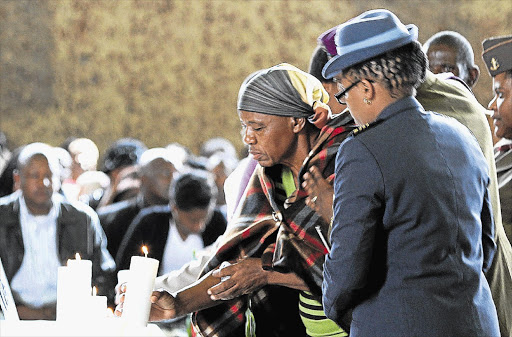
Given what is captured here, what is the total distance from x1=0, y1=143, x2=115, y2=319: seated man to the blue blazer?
314 centimetres

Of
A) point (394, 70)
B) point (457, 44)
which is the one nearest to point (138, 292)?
point (394, 70)

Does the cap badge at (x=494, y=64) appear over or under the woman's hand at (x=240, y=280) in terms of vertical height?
over

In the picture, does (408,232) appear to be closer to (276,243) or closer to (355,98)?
(355,98)

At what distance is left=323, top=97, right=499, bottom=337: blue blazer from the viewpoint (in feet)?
6.56

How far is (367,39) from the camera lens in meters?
2.12

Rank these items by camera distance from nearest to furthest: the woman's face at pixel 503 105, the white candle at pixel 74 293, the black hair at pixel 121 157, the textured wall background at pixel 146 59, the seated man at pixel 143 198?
the white candle at pixel 74 293
the woman's face at pixel 503 105
the seated man at pixel 143 198
the black hair at pixel 121 157
the textured wall background at pixel 146 59

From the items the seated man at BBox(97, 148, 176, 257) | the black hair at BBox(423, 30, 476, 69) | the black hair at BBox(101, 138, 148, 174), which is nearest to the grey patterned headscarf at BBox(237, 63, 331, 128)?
the black hair at BBox(423, 30, 476, 69)

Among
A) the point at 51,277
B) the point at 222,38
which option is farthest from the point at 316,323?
the point at 222,38

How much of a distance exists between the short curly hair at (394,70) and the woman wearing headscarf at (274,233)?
21.3 inches

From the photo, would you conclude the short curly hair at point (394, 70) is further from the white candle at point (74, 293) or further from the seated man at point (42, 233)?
the seated man at point (42, 233)

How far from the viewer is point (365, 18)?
2.20 meters

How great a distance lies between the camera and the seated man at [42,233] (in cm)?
497

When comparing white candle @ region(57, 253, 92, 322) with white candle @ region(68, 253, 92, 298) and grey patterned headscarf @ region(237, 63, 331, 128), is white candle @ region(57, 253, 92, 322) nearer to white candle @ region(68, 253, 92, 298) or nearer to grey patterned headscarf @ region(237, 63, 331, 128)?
white candle @ region(68, 253, 92, 298)

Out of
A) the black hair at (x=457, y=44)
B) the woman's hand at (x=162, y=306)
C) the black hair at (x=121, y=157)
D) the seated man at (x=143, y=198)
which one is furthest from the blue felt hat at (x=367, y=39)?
the black hair at (x=121, y=157)
